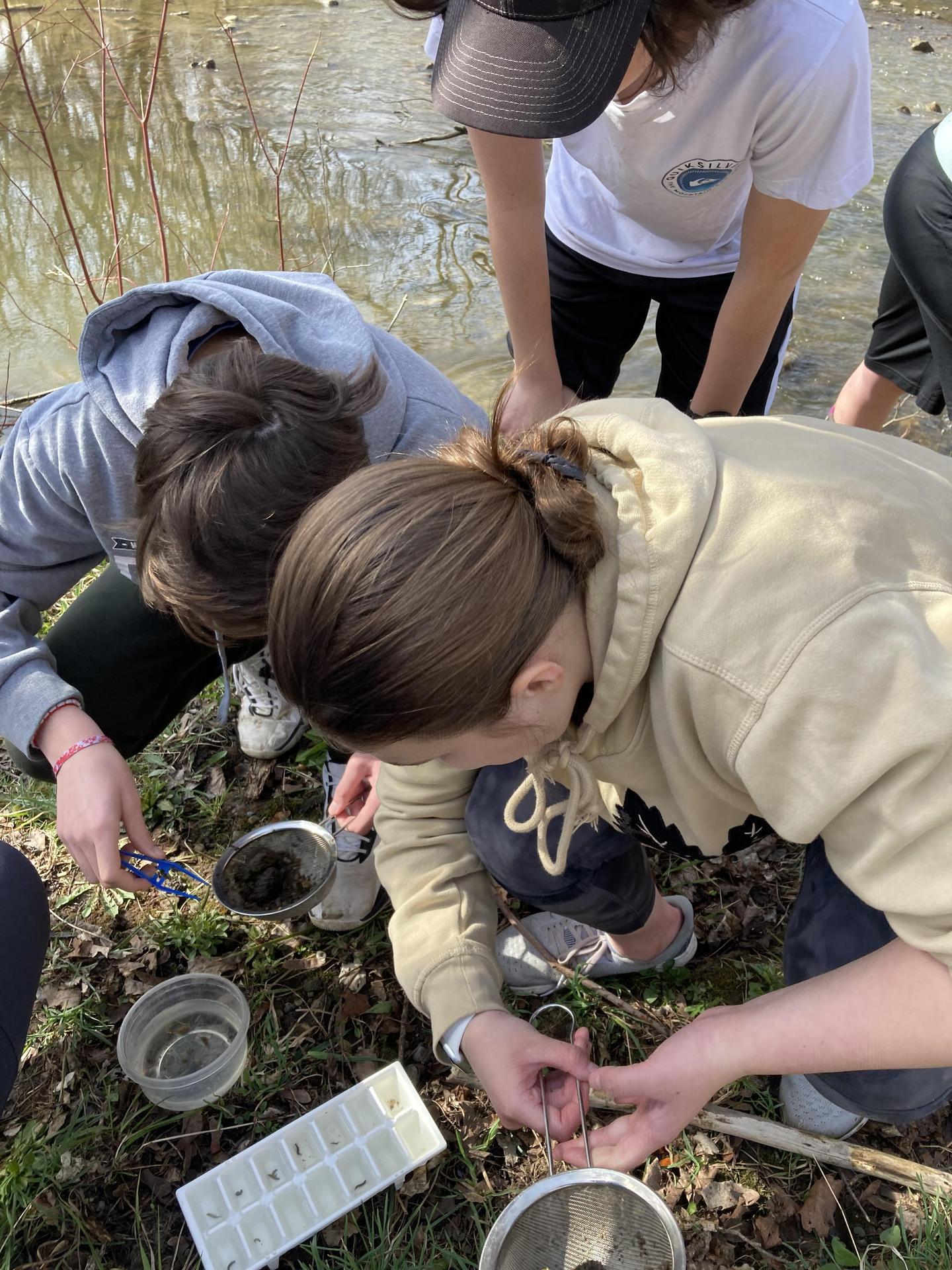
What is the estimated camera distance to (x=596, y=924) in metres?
1.91

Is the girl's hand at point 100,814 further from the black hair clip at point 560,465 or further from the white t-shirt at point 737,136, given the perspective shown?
the white t-shirt at point 737,136

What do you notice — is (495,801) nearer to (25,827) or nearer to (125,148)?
(25,827)

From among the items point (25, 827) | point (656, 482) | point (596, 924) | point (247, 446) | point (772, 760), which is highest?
point (656, 482)

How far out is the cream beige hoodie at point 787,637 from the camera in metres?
1.14

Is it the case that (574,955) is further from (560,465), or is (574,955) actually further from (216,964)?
(560,465)

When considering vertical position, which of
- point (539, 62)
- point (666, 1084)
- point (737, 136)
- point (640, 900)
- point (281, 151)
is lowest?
point (640, 900)

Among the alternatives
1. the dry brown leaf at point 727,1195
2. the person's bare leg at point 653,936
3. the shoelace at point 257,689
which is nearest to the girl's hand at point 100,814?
the shoelace at point 257,689

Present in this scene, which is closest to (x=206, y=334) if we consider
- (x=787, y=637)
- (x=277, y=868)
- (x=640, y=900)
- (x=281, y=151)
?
(x=277, y=868)

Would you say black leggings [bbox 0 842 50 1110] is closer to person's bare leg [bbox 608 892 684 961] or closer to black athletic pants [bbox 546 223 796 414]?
person's bare leg [bbox 608 892 684 961]

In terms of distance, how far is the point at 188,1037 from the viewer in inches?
79.0

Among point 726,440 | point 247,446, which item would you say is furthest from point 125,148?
point 726,440

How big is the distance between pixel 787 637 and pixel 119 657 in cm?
161

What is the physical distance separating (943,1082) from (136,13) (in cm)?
1017

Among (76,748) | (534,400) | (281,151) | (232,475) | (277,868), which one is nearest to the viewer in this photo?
(232,475)
